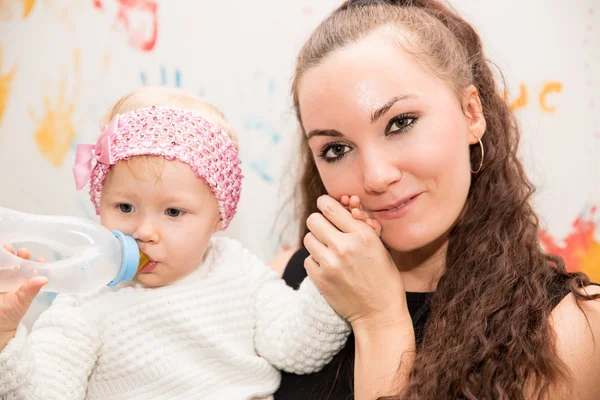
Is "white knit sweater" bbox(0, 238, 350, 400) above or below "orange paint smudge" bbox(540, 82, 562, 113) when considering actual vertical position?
below

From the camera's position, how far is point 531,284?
1277mm

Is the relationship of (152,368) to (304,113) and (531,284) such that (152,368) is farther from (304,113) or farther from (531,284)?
(531,284)

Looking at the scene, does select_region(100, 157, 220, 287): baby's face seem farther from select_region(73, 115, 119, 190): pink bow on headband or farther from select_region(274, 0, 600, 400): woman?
select_region(274, 0, 600, 400): woman

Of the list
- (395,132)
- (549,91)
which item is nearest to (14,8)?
(395,132)

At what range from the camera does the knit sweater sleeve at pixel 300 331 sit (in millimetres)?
1402

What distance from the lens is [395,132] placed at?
1297mm

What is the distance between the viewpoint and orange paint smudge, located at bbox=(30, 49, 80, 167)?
196 centimetres

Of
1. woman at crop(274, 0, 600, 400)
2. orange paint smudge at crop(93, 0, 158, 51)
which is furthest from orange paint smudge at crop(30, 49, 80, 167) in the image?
woman at crop(274, 0, 600, 400)

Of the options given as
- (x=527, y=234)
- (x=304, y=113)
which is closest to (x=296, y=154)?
(x=304, y=113)

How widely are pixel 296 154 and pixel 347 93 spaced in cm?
76

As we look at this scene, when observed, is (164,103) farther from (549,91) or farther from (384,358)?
(549,91)

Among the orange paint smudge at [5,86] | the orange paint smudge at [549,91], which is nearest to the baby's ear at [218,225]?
the orange paint smudge at [5,86]

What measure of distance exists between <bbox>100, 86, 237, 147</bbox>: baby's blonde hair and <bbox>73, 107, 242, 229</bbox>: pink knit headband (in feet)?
0.12

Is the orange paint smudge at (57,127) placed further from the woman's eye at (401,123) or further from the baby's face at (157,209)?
the woman's eye at (401,123)
